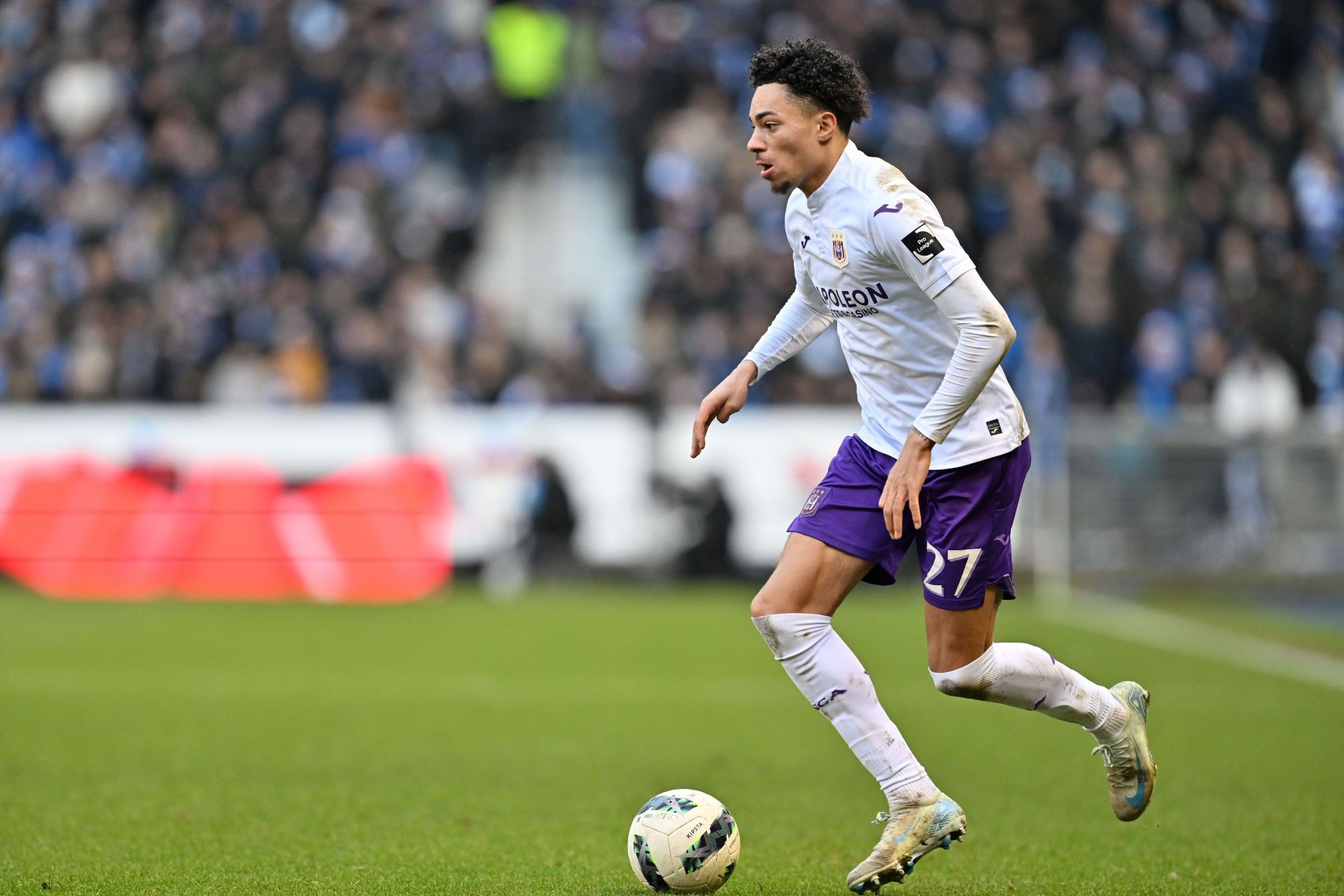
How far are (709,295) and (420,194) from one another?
3.96 meters

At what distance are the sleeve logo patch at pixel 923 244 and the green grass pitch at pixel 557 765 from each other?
183 cm

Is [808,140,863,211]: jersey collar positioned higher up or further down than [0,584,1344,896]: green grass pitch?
higher up

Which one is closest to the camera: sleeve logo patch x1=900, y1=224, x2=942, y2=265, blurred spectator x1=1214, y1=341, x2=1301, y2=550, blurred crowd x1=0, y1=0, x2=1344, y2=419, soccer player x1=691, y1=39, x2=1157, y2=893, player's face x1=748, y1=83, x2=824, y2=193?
sleeve logo patch x1=900, y1=224, x2=942, y2=265

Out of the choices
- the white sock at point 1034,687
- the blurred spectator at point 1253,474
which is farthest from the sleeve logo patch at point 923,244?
the blurred spectator at point 1253,474

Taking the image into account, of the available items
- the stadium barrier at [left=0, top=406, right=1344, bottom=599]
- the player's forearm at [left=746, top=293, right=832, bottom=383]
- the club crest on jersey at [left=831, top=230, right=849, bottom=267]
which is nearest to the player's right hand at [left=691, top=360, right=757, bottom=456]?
the player's forearm at [left=746, top=293, right=832, bottom=383]

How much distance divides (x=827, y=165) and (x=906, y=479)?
0.95 meters

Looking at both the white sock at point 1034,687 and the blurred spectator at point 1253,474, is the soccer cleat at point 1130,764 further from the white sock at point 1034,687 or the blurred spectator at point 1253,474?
the blurred spectator at point 1253,474

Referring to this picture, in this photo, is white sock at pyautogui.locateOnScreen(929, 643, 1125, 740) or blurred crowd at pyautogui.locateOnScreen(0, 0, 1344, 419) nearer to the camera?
white sock at pyautogui.locateOnScreen(929, 643, 1125, 740)

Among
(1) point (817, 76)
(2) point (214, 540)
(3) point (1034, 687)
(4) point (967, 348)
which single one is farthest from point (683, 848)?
(2) point (214, 540)

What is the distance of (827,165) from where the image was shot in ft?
15.5

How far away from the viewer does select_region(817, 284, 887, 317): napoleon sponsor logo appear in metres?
4.72

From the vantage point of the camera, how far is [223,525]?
51.2ft

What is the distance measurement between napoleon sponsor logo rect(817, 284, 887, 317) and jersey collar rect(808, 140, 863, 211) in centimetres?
26

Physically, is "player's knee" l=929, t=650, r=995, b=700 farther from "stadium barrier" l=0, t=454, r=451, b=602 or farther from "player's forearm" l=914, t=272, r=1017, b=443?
"stadium barrier" l=0, t=454, r=451, b=602
